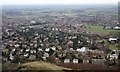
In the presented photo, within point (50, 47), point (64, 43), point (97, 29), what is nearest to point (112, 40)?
point (64, 43)

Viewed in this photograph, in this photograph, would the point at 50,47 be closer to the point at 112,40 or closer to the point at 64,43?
the point at 64,43

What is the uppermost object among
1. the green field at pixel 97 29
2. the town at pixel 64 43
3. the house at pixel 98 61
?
the house at pixel 98 61

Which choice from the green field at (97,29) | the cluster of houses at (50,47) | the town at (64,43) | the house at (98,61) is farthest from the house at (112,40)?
the house at (98,61)

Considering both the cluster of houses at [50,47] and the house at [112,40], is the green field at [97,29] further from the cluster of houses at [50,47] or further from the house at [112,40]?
the house at [112,40]

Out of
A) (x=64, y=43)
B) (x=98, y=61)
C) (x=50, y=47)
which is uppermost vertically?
(x=98, y=61)

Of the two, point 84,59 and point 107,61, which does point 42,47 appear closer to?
point 84,59

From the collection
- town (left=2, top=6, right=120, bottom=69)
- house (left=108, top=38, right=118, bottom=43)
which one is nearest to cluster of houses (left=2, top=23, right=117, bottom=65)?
town (left=2, top=6, right=120, bottom=69)

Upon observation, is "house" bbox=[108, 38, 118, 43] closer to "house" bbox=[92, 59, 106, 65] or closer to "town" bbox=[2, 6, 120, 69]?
"town" bbox=[2, 6, 120, 69]

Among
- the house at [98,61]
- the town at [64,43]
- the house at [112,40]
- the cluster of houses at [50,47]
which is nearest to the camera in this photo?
the house at [98,61]

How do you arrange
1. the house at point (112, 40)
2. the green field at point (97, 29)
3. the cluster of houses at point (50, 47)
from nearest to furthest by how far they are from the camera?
the cluster of houses at point (50, 47) < the house at point (112, 40) < the green field at point (97, 29)

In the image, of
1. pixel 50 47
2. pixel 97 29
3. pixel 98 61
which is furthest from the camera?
pixel 97 29

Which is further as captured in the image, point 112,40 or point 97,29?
point 97,29
